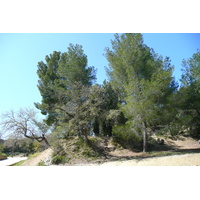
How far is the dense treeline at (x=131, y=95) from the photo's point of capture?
8.11 metres

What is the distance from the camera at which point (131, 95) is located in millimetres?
8203

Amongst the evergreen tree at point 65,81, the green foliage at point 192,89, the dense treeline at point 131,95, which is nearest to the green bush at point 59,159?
the dense treeline at point 131,95

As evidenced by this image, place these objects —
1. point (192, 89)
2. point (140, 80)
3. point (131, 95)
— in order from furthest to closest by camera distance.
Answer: point (192, 89) < point (140, 80) < point (131, 95)

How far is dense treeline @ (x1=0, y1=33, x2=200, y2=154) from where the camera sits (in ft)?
26.6

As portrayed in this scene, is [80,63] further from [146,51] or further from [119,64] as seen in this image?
[146,51]

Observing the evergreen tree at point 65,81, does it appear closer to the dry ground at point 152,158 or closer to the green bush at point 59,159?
the green bush at point 59,159

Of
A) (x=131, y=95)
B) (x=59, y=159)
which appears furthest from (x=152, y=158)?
(x=59, y=159)

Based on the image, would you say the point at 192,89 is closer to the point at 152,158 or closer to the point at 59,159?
the point at 152,158

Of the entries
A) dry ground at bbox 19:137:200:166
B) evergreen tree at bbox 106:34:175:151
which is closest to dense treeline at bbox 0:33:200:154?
evergreen tree at bbox 106:34:175:151

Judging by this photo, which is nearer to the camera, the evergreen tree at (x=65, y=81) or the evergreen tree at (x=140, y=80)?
the evergreen tree at (x=140, y=80)

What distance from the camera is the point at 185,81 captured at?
11.2 m
